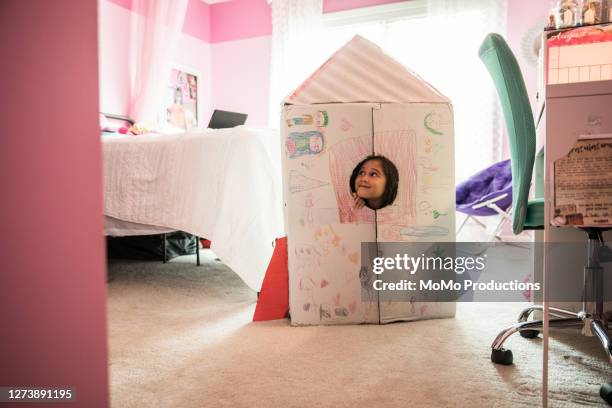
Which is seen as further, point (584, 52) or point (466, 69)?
point (466, 69)

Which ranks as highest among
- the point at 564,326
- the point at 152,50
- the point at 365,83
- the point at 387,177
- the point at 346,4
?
the point at 346,4

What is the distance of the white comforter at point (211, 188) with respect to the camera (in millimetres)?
2152

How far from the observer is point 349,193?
1874 millimetres

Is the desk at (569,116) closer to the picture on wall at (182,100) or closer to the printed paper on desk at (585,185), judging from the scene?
the printed paper on desk at (585,185)

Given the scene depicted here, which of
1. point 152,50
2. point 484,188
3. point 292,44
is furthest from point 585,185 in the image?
point 292,44

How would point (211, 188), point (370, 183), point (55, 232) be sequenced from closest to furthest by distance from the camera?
1. point (55, 232)
2. point (370, 183)
3. point (211, 188)

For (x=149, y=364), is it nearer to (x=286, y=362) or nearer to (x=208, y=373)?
(x=208, y=373)

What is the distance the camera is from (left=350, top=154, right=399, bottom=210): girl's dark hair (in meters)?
1.87

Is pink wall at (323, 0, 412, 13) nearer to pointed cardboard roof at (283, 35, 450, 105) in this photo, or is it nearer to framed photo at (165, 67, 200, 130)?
framed photo at (165, 67, 200, 130)

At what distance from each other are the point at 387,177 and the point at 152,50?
10.7 ft

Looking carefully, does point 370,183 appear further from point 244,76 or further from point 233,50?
point 233,50

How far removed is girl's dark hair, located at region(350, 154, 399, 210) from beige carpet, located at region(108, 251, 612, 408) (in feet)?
1.74

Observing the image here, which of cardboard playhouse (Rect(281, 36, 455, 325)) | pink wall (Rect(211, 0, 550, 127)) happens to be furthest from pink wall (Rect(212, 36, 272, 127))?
cardboard playhouse (Rect(281, 36, 455, 325))

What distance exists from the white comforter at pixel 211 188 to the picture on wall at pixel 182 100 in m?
2.38
